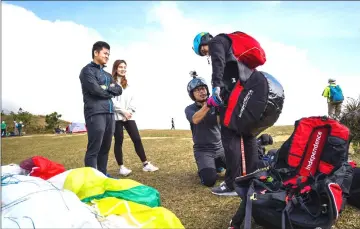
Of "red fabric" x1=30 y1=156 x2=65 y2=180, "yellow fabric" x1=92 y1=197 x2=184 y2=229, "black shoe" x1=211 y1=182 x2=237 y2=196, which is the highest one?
"red fabric" x1=30 y1=156 x2=65 y2=180

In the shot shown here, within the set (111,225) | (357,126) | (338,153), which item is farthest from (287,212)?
(357,126)

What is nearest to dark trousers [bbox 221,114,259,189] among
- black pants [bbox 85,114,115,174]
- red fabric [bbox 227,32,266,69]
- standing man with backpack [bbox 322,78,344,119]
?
red fabric [bbox 227,32,266,69]

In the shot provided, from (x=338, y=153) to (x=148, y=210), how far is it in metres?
2.02

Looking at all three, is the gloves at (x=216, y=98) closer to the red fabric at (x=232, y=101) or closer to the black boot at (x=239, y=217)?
the red fabric at (x=232, y=101)

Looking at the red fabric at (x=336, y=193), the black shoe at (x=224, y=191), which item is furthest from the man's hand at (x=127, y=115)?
the red fabric at (x=336, y=193)

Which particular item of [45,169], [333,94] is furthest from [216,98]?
[333,94]

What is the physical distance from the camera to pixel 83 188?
2.91 m

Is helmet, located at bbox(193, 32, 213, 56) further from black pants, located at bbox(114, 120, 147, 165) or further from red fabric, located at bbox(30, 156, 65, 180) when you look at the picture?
black pants, located at bbox(114, 120, 147, 165)

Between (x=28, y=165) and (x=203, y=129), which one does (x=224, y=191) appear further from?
(x=28, y=165)

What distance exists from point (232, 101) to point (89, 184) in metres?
1.76

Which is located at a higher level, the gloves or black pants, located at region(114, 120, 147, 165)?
the gloves

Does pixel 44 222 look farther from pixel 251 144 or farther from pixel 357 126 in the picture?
pixel 357 126

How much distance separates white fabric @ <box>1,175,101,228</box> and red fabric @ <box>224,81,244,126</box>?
5.94ft

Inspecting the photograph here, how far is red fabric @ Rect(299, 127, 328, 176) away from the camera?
3.22 m
